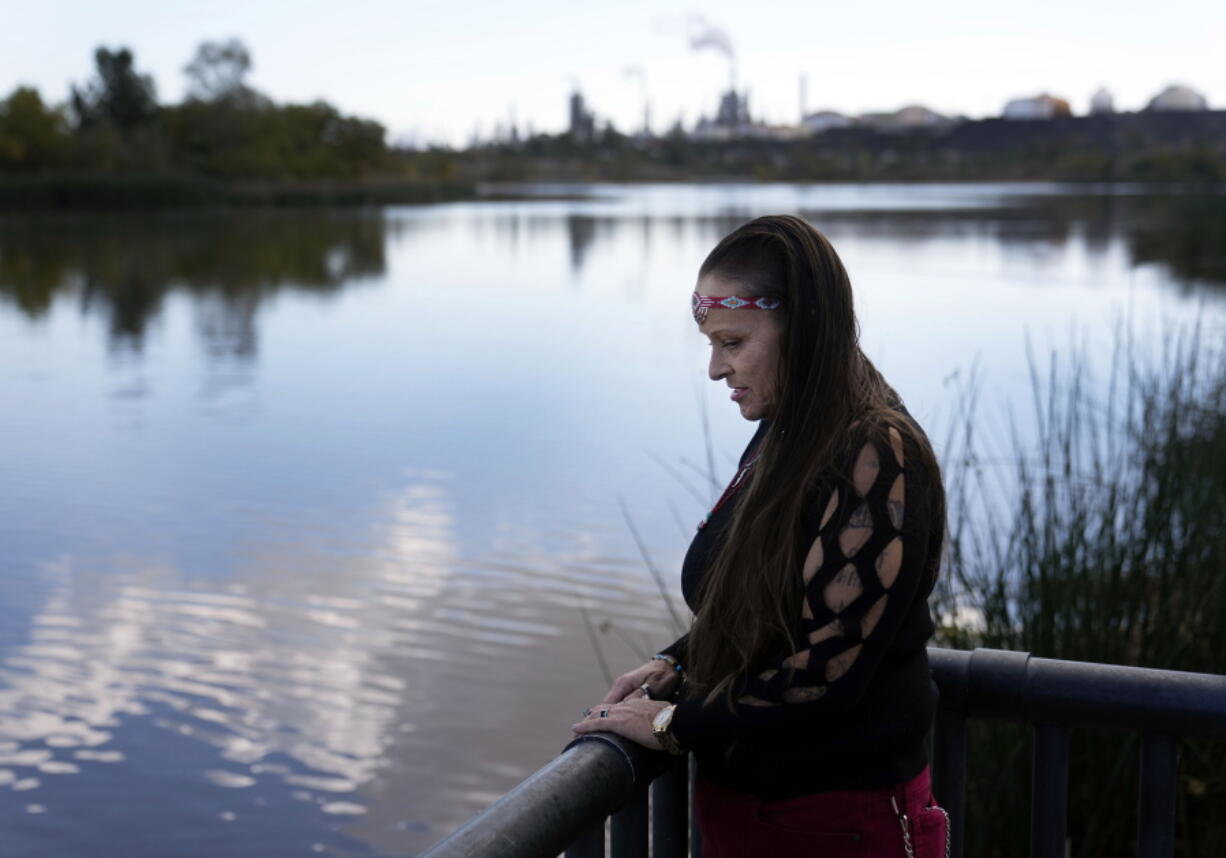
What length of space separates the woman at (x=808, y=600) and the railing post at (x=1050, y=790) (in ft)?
0.77

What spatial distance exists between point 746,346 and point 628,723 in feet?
1.55

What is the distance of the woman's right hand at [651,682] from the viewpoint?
5.93ft

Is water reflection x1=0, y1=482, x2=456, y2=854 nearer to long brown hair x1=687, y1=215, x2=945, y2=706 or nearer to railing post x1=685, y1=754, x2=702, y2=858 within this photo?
railing post x1=685, y1=754, x2=702, y2=858

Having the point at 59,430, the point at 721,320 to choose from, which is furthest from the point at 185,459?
the point at 721,320

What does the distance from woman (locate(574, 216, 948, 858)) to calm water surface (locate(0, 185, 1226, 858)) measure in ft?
2.66

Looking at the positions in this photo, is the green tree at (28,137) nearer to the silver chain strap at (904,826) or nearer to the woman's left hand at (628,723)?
the woman's left hand at (628,723)

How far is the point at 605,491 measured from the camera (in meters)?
9.04

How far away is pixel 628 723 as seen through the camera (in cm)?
162

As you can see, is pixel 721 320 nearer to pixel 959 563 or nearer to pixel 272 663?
pixel 959 563

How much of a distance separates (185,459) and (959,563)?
7549 mm

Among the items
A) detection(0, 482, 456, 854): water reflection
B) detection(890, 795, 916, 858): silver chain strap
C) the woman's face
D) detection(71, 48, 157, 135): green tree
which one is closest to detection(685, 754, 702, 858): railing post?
detection(890, 795, 916, 858): silver chain strap

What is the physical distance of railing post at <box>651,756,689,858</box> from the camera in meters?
1.74

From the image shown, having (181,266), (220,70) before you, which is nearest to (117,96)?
(220,70)

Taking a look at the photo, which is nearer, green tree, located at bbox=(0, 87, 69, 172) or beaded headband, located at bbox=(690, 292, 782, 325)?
beaded headband, located at bbox=(690, 292, 782, 325)
